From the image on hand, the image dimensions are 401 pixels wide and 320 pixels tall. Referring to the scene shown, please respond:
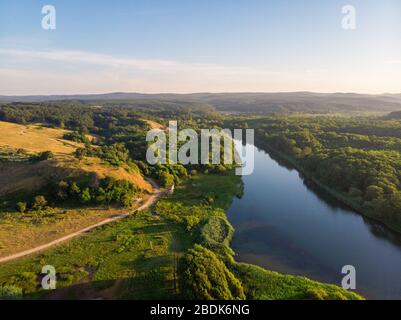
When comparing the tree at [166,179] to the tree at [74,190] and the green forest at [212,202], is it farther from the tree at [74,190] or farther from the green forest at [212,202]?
the tree at [74,190]

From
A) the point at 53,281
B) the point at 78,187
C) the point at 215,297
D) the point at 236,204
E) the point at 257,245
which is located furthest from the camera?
the point at 236,204

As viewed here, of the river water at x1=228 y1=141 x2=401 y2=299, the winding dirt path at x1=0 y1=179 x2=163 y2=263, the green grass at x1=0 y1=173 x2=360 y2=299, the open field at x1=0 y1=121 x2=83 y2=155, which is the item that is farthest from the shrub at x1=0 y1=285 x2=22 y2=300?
the open field at x1=0 y1=121 x2=83 y2=155

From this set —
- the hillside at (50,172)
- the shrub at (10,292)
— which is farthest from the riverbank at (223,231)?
the shrub at (10,292)

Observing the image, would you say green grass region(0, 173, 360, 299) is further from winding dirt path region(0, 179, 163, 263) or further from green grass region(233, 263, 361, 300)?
winding dirt path region(0, 179, 163, 263)
